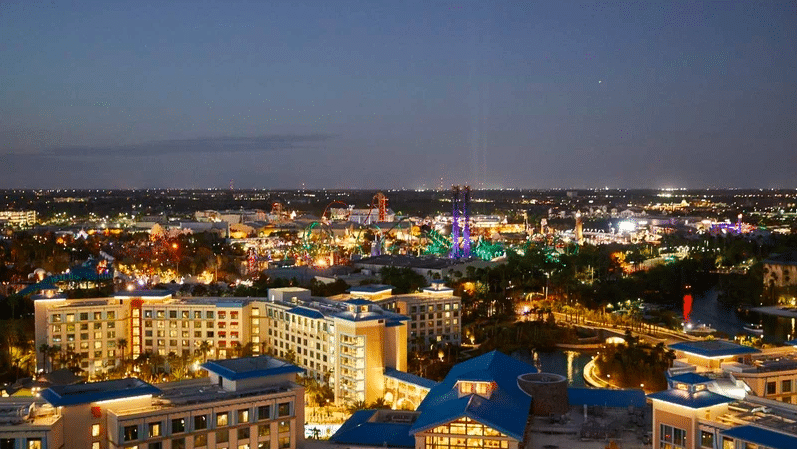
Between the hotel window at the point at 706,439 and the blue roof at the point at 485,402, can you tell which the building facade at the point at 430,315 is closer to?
the blue roof at the point at 485,402

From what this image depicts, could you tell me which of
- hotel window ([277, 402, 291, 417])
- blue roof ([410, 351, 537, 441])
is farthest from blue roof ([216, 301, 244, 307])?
hotel window ([277, 402, 291, 417])

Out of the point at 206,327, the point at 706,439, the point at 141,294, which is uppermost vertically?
the point at 141,294

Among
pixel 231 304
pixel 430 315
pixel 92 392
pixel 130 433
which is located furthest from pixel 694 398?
pixel 430 315

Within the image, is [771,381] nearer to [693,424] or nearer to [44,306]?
[693,424]

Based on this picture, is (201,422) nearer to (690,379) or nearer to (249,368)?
(249,368)

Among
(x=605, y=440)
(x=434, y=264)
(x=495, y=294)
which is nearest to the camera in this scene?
(x=605, y=440)

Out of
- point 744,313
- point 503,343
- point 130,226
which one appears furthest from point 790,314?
point 130,226

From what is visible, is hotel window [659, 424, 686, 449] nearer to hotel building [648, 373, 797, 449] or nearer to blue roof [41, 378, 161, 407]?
hotel building [648, 373, 797, 449]
